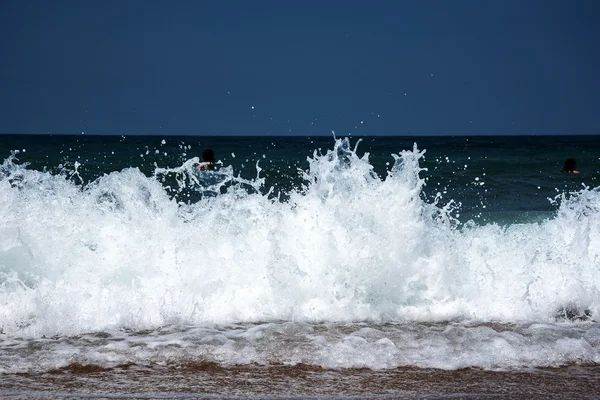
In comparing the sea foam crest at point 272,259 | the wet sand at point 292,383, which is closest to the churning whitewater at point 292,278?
the sea foam crest at point 272,259

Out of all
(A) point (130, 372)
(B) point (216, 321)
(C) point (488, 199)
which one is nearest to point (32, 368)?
(A) point (130, 372)

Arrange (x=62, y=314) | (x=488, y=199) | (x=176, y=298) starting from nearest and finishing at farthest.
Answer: (x=62, y=314), (x=176, y=298), (x=488, y=199)

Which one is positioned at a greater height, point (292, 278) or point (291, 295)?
point (292, 278)

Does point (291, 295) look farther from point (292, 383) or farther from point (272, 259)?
point (292, 383)

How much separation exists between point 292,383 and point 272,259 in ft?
6.74

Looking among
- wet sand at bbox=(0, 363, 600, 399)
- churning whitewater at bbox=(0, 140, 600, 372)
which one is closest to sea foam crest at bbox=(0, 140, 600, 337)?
churning whitewater at bbox=(0, 140, 600, 372)

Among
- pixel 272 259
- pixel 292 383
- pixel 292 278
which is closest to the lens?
pixel 292 383

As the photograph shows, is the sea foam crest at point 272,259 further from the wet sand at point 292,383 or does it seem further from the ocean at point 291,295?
the wet sand at point 292,383

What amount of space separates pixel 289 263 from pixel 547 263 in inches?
86.8

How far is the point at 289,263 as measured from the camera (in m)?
5.32

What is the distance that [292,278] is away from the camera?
5.21 m

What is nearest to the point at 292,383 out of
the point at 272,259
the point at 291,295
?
the point at 291,295

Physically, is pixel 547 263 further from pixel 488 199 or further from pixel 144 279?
pixel 488 199

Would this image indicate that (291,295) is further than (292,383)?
Yes
